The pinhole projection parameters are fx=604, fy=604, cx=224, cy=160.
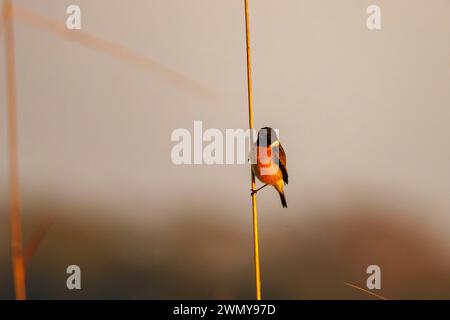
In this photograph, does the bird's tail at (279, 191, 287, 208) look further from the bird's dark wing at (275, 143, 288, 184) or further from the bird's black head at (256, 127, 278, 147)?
the bird's black head at (256, 127, 278, 147)

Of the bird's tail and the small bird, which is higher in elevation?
the small bird

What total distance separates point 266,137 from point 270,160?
202 mm

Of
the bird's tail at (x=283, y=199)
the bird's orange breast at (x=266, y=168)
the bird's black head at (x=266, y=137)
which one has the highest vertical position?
the bird's black head at (x=266, y=137)

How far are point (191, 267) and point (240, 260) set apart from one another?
0.69m

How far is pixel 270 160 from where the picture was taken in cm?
490

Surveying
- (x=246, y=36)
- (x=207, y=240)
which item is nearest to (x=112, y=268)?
(x=207, y=240)

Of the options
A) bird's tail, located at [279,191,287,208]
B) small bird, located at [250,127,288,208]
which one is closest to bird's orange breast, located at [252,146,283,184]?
small bird, located at [250,127,288,208]

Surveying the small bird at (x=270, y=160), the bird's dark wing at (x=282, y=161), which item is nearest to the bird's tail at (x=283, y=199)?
the small bird at (x=270, y=160)

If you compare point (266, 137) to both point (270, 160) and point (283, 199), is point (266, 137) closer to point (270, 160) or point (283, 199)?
point (270, 160)

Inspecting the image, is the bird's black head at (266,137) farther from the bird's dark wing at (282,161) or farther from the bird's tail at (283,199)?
the bird's tail at (283,199)

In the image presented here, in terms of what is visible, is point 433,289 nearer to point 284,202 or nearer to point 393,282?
point 393,282

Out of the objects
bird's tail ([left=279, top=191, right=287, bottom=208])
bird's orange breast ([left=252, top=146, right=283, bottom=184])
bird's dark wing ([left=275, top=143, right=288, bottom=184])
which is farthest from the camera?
bird's tail ([left=279, top=191, right=287, bottom=208])

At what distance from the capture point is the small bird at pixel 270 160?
4730 mm

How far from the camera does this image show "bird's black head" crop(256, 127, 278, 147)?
4.78 meters
